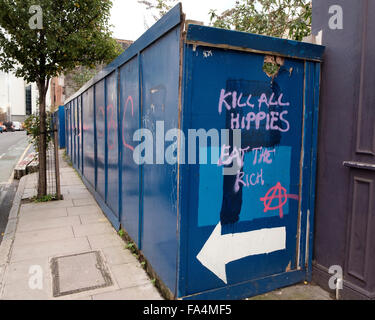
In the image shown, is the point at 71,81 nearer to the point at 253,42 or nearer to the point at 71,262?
the point at 71,262

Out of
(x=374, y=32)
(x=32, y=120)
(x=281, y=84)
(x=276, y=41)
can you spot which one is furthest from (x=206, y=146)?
(x=32, y=120)

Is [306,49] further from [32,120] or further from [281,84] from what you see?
[32,120]

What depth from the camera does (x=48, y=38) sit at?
6422 mm

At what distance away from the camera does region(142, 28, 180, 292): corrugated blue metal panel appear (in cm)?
300

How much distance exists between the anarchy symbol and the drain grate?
6.45 ft

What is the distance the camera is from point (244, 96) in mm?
3105

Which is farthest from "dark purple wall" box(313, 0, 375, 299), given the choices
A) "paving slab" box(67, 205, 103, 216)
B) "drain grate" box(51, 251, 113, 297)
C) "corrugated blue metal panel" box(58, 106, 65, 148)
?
"corrugated blue metal panel" box(58, 106, 65, 148)

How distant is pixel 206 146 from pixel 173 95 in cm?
56

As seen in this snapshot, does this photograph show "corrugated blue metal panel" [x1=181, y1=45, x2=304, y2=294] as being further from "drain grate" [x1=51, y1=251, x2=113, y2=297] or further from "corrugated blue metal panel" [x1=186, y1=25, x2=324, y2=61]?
"drain grate" [x1=51, y1=251, x2=113, y2=297]

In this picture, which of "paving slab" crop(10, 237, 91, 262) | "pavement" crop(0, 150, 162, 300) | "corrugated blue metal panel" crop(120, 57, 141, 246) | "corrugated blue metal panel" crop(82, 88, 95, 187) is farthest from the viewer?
"corrugated blue metal panel" crop(82, 88, 95, 187)

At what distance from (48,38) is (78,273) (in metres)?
4.79

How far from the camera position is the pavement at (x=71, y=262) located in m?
3.43

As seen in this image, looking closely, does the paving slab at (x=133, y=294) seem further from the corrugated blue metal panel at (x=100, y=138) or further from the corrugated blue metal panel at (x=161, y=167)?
the corrugated blue metal panel at (x=100, y=138)

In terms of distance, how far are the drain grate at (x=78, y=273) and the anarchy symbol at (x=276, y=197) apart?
1.97m
